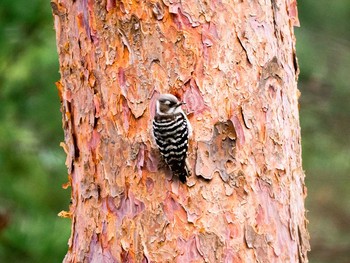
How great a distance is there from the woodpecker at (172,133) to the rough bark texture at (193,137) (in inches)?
2.2

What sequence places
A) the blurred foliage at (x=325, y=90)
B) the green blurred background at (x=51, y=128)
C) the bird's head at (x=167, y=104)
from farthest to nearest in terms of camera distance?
the blurred foliage at (x=325, y=90)
the green blurred background at (x=51, y=128)
the bird's head at (x=167, y=104)

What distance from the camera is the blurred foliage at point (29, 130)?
5.72 metres

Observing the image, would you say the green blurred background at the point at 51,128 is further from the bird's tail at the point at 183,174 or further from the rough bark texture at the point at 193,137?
the bird's tail at the point at 183,174

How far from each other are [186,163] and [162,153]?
0.10 metres

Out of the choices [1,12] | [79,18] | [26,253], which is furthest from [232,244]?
[1,12]

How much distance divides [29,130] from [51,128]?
319mm

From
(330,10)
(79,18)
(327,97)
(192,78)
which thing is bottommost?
(192,78)

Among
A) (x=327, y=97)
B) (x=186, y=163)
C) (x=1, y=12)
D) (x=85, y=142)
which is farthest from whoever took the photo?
(x=327, y=97)

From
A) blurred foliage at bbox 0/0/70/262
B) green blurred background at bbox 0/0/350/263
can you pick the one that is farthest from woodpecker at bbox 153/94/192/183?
blurred foliage at bbox 0/0/70/262

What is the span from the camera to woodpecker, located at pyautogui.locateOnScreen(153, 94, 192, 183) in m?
2.86

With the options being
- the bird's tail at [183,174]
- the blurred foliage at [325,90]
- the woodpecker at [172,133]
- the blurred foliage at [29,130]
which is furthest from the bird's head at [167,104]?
the blurred foliage at [325,90]

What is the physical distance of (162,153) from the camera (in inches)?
115

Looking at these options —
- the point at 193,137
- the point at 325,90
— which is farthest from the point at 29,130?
the point at 193,137

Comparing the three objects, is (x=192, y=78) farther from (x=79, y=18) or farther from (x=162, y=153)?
(x=79, y=18)
